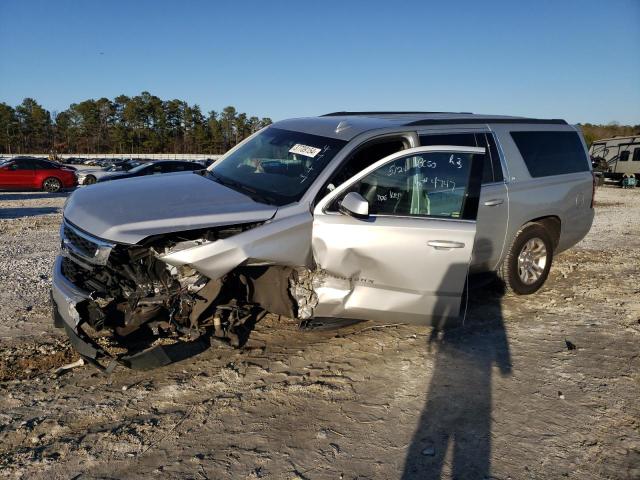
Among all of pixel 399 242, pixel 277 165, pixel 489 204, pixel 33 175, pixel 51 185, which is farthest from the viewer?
pixel 51 185

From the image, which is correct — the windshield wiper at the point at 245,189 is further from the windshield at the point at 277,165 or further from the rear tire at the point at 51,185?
the rear tire at the point at 51,185

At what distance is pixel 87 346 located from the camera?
3.50 metres

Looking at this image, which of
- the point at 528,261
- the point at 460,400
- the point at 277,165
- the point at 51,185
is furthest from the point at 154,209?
the point at 51,185

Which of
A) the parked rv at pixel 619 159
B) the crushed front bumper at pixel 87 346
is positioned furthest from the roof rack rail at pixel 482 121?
the parked rv at pixel 619 159

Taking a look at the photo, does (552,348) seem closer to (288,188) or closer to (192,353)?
(288,188)

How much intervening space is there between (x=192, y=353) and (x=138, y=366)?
0.43 m

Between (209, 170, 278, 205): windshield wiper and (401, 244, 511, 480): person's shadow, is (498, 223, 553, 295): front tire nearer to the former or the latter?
(401, 244, 511, 480): person's shadow

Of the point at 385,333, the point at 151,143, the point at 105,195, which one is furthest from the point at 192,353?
the point at 151,143

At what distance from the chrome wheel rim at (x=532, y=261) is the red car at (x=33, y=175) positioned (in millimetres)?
20284

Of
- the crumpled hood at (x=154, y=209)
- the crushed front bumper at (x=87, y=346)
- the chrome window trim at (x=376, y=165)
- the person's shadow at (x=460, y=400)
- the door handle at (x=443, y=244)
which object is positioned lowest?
the person's shadow at (x=460, y=400)

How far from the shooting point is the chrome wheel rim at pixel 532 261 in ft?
19.4

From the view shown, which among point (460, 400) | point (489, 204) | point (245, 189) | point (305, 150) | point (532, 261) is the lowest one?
point (460, 400)

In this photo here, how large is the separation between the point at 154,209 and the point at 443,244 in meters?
2.30

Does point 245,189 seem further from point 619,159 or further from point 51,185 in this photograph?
point 619,159
